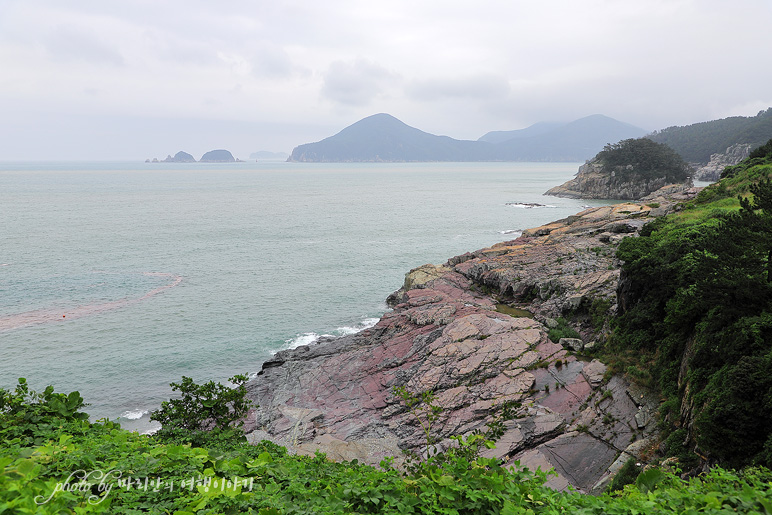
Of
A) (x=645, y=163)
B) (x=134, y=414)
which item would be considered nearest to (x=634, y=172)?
(x=645, y=163)

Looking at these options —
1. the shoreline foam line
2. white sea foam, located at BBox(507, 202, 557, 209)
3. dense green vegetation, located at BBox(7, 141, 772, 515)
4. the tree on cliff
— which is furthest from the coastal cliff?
the shoreline foam line

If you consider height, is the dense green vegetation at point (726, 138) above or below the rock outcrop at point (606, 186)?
above

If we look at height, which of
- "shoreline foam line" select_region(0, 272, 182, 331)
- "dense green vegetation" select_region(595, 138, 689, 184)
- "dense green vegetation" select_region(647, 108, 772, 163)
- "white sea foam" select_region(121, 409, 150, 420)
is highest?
"dense green vegetation" select_region(647, 108, 772, 163)

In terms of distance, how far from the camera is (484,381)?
22.2 m

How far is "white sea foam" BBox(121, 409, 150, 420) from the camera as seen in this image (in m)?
25.1

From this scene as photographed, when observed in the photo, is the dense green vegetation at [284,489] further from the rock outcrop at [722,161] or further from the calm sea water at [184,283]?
the rock outcrop at [722,161]

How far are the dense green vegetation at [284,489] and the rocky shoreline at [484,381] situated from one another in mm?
9947

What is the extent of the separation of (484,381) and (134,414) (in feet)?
67.3

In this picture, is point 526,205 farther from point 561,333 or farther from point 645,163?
point 561,333

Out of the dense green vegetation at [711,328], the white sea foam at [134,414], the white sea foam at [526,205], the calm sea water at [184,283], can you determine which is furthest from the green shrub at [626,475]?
the white sea foam at [526,205]

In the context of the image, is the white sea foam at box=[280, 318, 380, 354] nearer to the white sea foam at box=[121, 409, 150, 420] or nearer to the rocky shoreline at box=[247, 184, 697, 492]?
the rocky shoreline at box=[247, 184, 697, 492]

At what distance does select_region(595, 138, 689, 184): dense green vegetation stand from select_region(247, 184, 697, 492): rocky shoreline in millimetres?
95848

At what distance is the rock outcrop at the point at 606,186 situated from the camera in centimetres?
11694

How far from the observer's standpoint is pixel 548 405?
1998 centimetres
